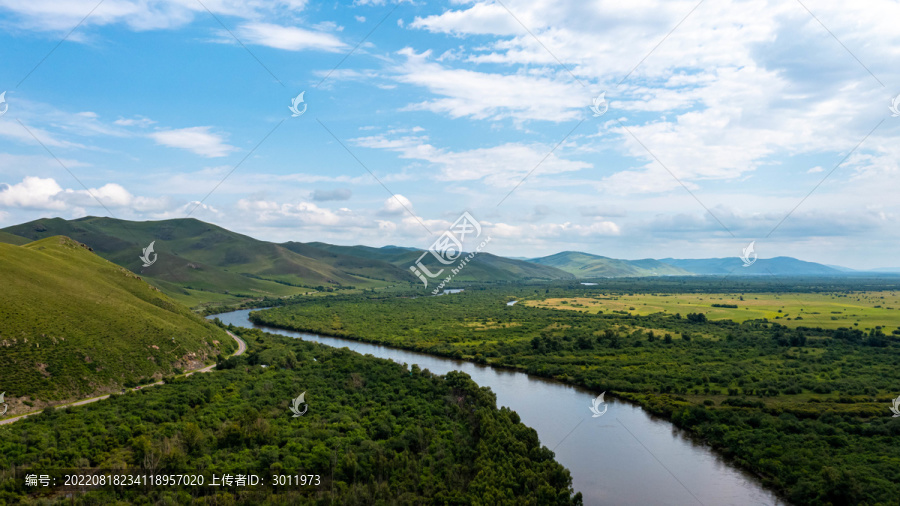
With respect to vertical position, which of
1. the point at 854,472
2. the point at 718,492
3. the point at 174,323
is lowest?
the point at 718,492

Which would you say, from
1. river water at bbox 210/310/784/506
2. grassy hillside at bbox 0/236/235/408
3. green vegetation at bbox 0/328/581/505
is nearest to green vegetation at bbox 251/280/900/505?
river water at bbox 210/310/784/506

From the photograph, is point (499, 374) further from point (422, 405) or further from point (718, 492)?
point (718, 492)

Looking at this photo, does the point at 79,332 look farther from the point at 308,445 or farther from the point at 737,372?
the point at 737,372

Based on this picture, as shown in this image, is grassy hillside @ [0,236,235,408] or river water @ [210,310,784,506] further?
grassy hillside @ [0,236,235,408]

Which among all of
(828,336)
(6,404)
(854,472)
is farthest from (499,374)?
(828,336)

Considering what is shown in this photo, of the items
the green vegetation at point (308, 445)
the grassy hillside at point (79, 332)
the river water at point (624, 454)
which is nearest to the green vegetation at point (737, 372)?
the river water at point (624, 454)

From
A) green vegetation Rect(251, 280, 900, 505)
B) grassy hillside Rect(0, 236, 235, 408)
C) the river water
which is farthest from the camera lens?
grassy hillside Rect(0, 236, 235, 408)

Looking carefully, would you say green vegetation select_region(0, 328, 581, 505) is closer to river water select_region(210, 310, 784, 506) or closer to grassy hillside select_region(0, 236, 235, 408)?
river water select_region(210, 310, 784, 506)
